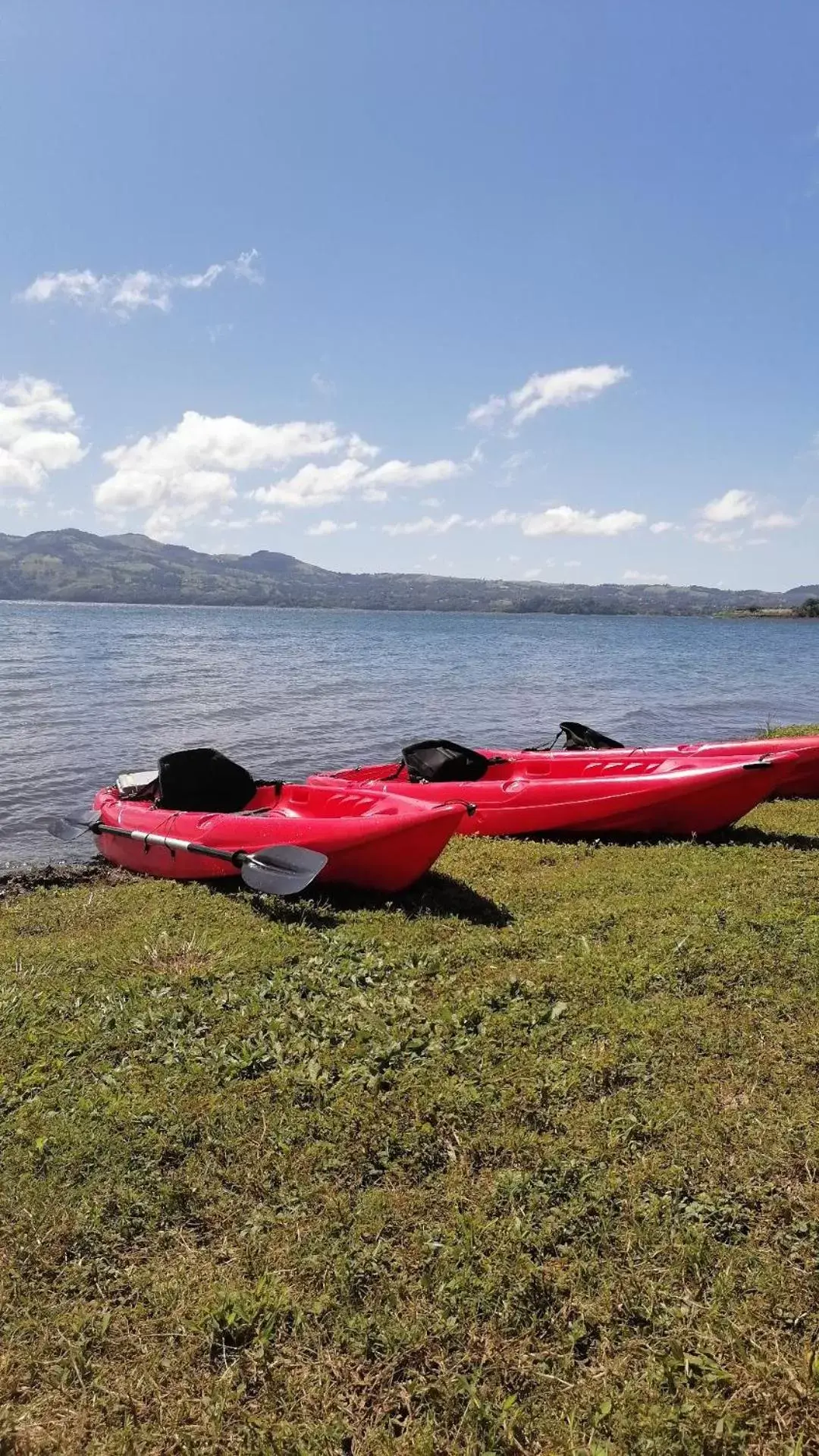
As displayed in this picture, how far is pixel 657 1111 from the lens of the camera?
4906mm

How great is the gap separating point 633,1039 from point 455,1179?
6.16 feet

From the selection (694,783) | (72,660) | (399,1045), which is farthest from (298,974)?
(72,660)

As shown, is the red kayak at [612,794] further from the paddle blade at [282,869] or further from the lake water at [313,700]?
the lake water at [313,700]

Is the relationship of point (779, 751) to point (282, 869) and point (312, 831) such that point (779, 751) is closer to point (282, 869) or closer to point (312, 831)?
point (312, 831)

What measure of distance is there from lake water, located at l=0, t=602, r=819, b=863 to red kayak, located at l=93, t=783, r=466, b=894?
8.29ft

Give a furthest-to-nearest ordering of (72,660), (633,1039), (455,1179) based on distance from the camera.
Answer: (72,660) → (633,1039) → (455,1179)

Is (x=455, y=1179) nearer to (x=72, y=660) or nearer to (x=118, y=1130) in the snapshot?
(x=118, y=1130)

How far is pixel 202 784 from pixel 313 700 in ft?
66.2

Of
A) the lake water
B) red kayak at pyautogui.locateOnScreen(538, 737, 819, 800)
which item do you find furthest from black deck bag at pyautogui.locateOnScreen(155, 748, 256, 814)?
red kayak at pyautogui.locateOnScreen(538, 737, 819, 800)

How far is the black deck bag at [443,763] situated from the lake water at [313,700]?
5700mm

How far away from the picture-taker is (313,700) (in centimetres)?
3209

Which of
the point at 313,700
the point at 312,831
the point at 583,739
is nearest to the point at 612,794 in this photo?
the point at 583,739

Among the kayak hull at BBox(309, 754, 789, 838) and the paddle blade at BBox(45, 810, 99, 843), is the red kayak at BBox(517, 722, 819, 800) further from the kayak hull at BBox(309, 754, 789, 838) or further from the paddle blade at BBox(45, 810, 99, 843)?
the paddle blade at BBox(45, 810, 99, 843)

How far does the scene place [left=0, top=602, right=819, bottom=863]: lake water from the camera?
20.3 metres
